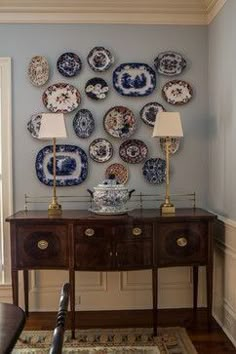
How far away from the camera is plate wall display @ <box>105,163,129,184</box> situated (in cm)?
323

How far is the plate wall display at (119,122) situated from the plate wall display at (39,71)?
0.58 m

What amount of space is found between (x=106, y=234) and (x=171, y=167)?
2.96ft

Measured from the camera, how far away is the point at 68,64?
318 cm

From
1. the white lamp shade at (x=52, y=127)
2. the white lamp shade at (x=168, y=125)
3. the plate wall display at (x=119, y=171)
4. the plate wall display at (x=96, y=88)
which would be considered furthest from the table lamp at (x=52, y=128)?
the white lamp shade at (x=168, y=125)

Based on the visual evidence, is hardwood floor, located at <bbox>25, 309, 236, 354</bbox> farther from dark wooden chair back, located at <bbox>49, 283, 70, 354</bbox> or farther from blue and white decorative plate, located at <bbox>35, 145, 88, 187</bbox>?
dark wooden chair back, located at <bbox>49, 283, 70, 354</bbox>

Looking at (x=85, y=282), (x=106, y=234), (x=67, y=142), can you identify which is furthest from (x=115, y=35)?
(x=85, y=282)

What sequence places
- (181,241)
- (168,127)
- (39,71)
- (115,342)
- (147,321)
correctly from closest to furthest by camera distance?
1. (115,342)
2. (181,241)
3. (168,127)
4. (147,321)
5. (39,71)

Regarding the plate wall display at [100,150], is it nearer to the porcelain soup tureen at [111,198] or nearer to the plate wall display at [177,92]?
the porcelain soup tureen at [111,198]

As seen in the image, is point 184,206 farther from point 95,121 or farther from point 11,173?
point 11,173

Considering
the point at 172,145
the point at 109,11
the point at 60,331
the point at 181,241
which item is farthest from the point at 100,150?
the point at 60,331

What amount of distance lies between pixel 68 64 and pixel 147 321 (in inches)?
82.7

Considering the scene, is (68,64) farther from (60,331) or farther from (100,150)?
(60,331)

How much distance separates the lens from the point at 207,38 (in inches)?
128

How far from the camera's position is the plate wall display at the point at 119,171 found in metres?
3.23
